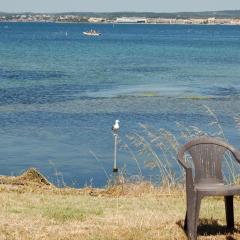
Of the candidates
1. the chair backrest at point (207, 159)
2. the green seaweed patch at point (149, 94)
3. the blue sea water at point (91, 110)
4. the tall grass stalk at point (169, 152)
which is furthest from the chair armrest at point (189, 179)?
the green seaweed patch at point (149, 94)

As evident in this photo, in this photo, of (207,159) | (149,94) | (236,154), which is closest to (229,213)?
(207,159)

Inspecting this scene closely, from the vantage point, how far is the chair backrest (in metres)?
9.07

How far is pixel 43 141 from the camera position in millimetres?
23297

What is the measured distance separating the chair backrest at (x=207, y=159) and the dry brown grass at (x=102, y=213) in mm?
665

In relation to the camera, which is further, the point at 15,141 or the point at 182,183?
the point at 15,141

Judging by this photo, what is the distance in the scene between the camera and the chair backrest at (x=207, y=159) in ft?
29.8

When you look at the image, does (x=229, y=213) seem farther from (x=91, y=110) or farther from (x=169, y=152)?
(x=91, y=110)

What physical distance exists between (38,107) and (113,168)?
13314 mm

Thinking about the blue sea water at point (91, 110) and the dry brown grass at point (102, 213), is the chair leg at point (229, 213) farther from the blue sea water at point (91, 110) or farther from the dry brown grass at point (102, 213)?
the blue sea water at point (91, 110)

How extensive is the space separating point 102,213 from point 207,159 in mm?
1862

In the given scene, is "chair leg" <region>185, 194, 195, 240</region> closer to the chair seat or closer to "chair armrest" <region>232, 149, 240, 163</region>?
the chair seat

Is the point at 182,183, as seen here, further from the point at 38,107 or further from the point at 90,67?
the point at 90,67

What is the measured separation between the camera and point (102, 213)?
33.8ft

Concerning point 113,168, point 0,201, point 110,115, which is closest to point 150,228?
point 0,201
